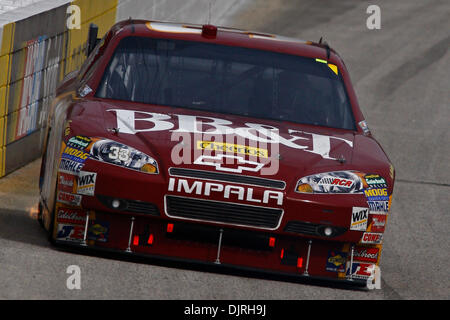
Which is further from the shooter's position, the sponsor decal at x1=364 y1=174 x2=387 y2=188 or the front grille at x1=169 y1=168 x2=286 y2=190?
the sponsor decal at x1=364 y1=174 x2=387 y2=188

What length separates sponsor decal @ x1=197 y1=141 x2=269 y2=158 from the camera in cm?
612

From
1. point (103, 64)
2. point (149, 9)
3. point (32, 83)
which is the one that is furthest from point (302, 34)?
point (103, 64)

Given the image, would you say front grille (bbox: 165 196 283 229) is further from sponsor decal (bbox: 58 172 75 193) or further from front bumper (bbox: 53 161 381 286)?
sponsor decal (bbox: 58 172 75 193)

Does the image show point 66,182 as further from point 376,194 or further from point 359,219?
point 376,194

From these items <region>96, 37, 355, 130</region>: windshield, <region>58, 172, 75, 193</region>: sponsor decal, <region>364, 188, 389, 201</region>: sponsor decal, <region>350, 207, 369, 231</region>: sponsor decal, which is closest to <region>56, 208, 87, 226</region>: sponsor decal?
<region>58, 172, 75, 193</region>: sponsor decal

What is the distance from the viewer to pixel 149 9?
16672 mm

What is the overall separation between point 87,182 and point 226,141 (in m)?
0.91

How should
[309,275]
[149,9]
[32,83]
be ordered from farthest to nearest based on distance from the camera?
[149,9] → [32,83] → [309,275]

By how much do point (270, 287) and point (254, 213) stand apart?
472 mm

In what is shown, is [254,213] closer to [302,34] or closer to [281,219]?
[281,219]

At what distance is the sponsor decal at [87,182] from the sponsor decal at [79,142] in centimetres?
19

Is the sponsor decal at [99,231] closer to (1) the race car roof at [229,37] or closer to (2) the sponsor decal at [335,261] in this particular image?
(2) the sponsor decal at [335,261]

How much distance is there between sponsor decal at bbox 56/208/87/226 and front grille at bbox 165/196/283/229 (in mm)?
554
